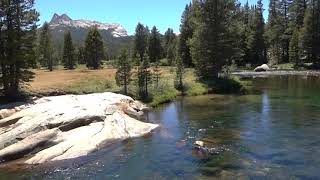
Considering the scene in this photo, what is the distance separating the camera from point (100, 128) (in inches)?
1438

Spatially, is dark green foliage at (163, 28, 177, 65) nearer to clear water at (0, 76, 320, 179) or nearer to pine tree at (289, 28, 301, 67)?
pine tree at (289, 28, 301, 67)

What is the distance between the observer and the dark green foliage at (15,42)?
48.6 m

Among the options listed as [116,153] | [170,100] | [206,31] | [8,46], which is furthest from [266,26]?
[116,153]

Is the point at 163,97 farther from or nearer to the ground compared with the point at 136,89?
nearer to the ground

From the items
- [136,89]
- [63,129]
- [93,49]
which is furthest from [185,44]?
[63,129]

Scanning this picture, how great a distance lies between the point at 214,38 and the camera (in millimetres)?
78500

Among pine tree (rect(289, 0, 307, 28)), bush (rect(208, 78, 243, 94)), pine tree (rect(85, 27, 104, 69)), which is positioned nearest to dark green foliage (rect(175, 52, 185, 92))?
bush (rect(208, 78, 243, 94))

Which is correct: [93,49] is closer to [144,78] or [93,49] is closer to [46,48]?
[46,48]

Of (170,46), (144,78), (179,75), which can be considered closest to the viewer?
(144,78)

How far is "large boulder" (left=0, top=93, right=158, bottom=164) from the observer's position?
3247 centimetres

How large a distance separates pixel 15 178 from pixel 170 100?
114 ft

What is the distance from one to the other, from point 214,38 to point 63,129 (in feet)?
155

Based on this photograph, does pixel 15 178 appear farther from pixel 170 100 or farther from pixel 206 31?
pixel 206 31

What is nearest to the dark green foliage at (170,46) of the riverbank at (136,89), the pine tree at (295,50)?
the pine tree at (295,50)
